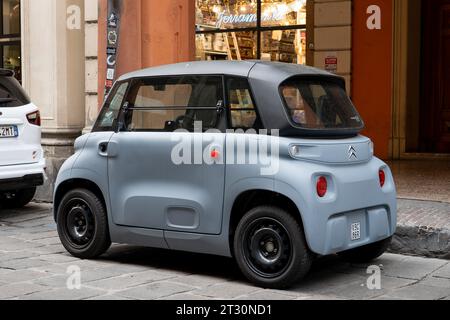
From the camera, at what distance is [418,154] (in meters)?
13.9

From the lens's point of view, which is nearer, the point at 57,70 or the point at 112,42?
the point at 112,42

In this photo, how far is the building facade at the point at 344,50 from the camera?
11492 mm

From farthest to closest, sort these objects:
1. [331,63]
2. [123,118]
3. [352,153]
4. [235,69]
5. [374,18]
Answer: [331,63], [374,18], [123,118], [235,69], [352,153]

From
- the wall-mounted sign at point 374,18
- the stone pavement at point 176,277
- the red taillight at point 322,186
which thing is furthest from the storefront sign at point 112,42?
the wall-mounted sign at point 374,18

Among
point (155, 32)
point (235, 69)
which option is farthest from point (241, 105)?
point (155, 32)

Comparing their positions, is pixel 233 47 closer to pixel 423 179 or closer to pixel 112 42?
pixel 112 42

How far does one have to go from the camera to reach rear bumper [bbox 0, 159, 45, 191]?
9.27 meters

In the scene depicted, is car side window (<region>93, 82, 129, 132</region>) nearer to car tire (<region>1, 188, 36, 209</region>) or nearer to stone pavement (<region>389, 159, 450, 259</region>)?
stone pavement (<region>389, 159, 450, 259</region>)

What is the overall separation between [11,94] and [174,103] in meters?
3.68

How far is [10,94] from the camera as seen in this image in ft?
31.4

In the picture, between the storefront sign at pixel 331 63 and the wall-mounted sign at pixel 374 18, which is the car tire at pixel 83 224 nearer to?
the storefront sign at pixel 331 63

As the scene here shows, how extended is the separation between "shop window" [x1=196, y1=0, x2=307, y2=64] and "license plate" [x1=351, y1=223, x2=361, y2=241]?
8.52m

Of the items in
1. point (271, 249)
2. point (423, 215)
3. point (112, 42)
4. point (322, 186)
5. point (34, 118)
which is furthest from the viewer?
point (112, 42)

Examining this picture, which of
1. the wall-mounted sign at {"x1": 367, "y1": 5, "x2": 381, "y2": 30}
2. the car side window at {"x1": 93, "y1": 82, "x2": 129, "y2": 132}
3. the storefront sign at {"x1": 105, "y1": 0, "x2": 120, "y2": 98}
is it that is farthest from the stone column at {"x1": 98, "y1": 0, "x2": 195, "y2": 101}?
the wall-mounted sign at {"x1": 367, "y1": 5, "x2": 381, "y2": 30}
